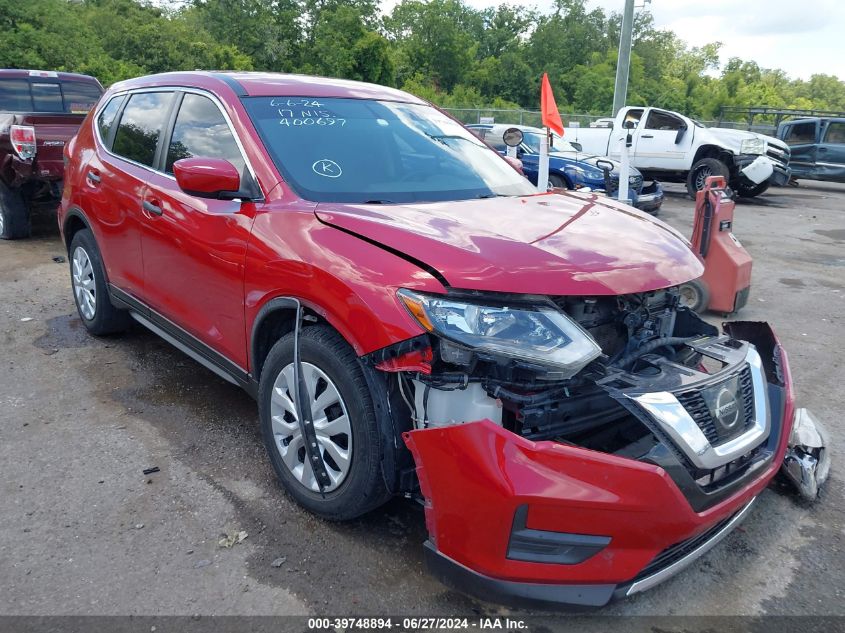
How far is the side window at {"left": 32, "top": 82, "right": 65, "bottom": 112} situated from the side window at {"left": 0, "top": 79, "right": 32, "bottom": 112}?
0.08 m

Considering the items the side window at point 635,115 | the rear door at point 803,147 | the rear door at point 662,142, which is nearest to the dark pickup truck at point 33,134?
the rear door at point 662,142

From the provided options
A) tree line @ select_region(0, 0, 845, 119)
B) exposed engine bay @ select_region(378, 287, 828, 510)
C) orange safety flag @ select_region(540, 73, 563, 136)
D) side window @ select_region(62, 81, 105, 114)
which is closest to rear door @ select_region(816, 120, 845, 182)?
orange safety flag @ select_region(540, 73, 563, 136)

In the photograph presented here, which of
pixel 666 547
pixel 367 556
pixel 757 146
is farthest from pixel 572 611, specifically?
pixel 757 146

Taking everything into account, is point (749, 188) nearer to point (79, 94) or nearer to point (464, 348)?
point (79, 94)

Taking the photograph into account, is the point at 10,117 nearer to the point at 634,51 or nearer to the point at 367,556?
the point at 367,556

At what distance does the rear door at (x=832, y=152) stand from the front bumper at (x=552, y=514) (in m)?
17.5

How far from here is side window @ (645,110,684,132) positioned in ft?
50.4

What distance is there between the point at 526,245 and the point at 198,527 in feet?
5.85

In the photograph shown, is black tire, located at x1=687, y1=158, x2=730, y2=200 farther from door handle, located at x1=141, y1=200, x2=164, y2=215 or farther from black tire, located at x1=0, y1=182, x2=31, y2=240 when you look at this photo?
door handle, located at x1=141, y1=200, x2=164, y2=215

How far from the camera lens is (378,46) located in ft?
111

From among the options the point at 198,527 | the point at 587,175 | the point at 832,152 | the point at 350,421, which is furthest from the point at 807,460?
the point at 832,152

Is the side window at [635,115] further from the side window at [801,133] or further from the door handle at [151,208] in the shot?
the door handle at [151,208]

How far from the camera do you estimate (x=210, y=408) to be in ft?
13.2

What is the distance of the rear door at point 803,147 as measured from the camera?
1719 cm
